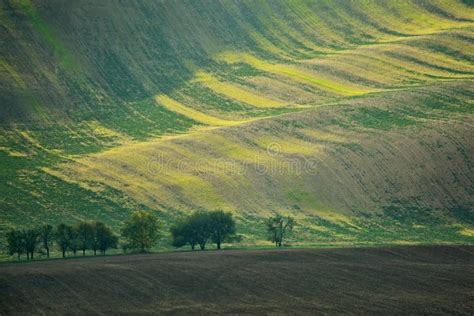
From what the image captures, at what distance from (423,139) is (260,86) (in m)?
40.5

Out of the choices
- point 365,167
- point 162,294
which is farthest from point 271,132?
point 162,294

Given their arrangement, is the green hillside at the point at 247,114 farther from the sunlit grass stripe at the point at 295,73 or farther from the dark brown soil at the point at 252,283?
the dark brown soil at the point at 252,283

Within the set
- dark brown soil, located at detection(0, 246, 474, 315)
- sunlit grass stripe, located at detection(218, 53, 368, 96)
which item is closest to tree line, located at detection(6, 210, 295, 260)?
dark brown soil, located at detection(0, 246, 474, 315)

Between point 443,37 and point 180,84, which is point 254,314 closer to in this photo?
point 180,84

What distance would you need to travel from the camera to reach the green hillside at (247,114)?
331ft

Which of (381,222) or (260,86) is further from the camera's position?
(260,86)

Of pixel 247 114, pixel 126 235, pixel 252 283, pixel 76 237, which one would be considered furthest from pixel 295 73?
pixel 252 283

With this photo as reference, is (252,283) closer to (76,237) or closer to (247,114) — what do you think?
(76,237)

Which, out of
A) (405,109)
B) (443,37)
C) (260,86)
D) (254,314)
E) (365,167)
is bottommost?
(254,314)

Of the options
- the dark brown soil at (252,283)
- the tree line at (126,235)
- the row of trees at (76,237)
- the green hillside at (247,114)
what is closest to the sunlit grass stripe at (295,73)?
the green hillside at (247,114)

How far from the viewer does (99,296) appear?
2085 inches

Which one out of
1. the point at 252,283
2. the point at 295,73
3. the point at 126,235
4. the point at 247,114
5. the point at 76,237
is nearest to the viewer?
the point at 252,283

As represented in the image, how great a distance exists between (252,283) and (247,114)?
256ft

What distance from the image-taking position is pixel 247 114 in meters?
133
